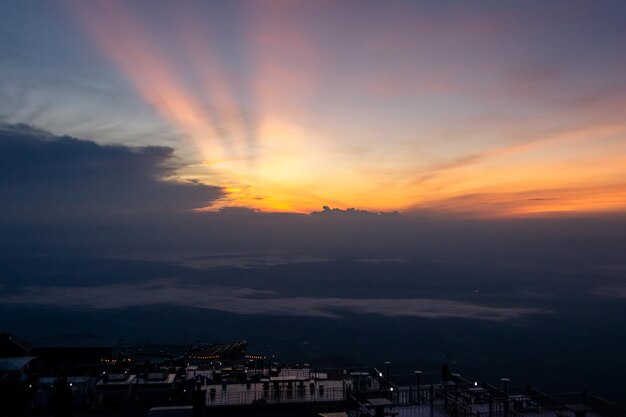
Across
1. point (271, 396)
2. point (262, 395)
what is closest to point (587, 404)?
point (271, 396)

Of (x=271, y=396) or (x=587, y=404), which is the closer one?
(x=587, y=404)

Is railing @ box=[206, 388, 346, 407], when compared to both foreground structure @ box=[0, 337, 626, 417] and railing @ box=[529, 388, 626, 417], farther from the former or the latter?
railing @ box=[529, 388, 626, 417]

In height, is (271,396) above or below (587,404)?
below

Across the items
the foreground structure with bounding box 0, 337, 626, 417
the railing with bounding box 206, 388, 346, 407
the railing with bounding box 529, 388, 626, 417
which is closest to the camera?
the railing with bounding box 529, 388, 626, 417

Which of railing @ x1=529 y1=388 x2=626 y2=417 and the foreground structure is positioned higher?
railing @ x1=529 y1=388 x2=626 y2=417

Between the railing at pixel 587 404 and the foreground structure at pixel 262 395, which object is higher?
the railing at pixel 587 404

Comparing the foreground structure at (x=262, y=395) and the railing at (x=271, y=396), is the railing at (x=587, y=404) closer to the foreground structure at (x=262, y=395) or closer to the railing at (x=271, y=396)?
the foreground structure at (x=262, y=395)

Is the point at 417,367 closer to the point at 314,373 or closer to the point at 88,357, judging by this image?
the point at 314,373

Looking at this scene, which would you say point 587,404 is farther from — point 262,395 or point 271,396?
point 262,395

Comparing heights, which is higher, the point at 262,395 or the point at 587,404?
the point at 587,404

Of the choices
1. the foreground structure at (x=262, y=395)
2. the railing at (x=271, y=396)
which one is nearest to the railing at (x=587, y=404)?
the foreground structure at (x=262, y=395)

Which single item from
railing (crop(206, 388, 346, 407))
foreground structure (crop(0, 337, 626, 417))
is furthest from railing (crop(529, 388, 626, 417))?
railing (crop(206, 388, 346, 407))

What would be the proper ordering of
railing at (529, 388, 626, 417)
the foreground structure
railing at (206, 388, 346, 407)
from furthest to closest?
railing at (206, 388, 346, 407) < the foreground structure < railing at (529, 388, 626, 417)
